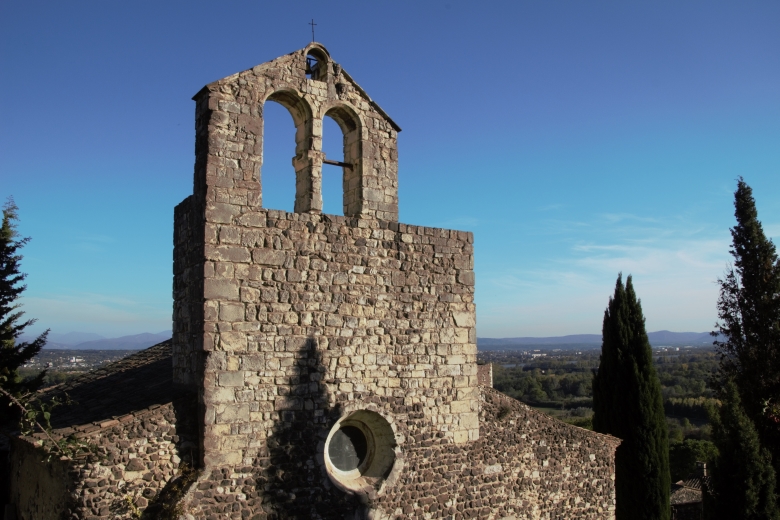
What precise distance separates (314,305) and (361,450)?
219cm

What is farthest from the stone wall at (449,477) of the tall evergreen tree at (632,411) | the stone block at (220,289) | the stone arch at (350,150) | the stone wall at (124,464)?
the tall evergreen tree at (632,411)

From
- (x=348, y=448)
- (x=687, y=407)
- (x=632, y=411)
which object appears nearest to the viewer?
(x=348, y=448)

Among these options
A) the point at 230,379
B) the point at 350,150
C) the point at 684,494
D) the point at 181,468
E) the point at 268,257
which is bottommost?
the point at 684,494

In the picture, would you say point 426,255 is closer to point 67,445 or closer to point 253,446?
point 253,446

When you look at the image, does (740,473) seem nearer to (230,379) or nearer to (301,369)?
(301,369)

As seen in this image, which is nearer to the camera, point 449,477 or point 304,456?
point 304,456

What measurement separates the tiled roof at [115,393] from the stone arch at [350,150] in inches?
134

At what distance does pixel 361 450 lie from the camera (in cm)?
837

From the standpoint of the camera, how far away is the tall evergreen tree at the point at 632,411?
16.6m

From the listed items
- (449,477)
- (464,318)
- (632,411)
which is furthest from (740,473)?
(464,318)

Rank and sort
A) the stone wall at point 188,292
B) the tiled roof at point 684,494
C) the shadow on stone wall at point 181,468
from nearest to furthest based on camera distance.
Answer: the shadow on stone wall at point 181,468 < the stone wall at point 188,292 < the tiled roof at point 684,494

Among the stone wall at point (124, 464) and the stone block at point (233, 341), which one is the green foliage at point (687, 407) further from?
the stone wall at point (124, 464)

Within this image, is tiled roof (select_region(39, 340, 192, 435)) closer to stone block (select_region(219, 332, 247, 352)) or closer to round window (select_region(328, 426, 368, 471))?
stone block (select_region(219, 332, 247, 352))

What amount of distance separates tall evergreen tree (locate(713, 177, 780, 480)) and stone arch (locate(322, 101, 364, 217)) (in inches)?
518
